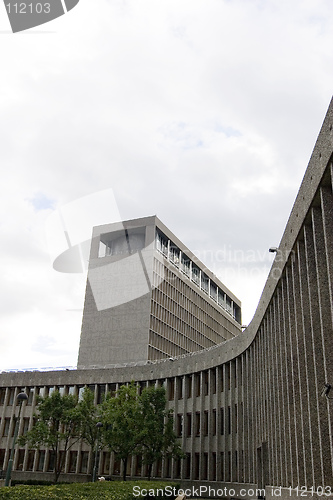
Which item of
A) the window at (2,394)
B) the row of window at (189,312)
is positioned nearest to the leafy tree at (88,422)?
the window at (2,394)

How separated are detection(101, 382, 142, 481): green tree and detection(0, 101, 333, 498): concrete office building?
712 centimetres

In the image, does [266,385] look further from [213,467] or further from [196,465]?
[196,465]

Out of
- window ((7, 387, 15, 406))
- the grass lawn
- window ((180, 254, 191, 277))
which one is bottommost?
the grass lawn

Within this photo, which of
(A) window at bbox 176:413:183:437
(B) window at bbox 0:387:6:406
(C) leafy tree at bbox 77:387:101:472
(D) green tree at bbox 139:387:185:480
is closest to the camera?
(D) green tree at bbox 139:387:185:480

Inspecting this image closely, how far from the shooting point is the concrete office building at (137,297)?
7356 centimetres

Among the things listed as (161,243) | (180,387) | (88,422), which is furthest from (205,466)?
(161,243)

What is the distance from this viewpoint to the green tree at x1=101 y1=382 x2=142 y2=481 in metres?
36.9

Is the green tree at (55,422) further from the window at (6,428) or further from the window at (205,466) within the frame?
the window at (205,466)

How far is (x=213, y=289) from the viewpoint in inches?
4043

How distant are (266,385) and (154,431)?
12360 mm

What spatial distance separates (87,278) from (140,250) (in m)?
9.94

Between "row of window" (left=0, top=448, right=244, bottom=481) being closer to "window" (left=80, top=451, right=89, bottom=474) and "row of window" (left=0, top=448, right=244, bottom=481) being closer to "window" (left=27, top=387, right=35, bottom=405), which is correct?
"window" (left=80, top=451, right=89, bottom=474)

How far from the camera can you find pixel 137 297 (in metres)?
74.8

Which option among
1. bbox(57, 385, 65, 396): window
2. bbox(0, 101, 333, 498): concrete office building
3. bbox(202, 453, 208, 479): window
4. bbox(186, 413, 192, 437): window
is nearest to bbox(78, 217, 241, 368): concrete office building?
A: bbox(57, 385, 65, 396): window
